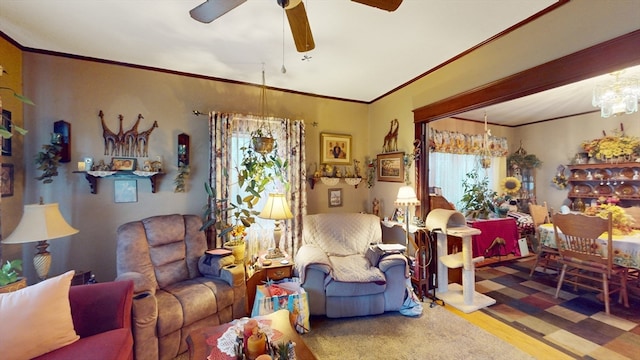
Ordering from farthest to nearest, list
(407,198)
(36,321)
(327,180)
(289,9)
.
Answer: (327,180) < (407,198) < (289,9) < (36,321)

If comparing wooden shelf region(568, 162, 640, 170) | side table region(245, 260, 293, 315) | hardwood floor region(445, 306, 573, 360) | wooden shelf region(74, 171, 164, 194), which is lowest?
hardwood floor region(445, 306, 573, 360)

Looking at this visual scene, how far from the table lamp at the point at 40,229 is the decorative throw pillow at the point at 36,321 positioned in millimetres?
646

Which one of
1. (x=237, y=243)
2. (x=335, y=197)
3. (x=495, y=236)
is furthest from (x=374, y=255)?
(x=495, y=236)

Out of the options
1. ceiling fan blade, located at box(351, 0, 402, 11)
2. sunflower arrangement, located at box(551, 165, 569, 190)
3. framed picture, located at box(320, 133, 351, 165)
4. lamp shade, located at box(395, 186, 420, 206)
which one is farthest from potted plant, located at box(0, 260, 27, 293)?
sunflower arrangement, located at box(551, 165, 569, 190)

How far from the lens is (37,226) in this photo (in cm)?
192

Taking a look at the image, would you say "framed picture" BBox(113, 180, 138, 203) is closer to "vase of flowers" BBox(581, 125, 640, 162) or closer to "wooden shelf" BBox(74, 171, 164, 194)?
"wooden shelf" BBox(74, 171, 164, 194)

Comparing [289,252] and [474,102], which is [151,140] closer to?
[289,252]

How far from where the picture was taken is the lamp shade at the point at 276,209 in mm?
2838

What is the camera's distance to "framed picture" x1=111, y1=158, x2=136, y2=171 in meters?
2.69

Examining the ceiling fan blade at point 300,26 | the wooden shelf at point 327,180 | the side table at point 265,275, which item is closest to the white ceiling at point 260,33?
the ceiling fan blade at point 300,26

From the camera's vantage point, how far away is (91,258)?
2652mm

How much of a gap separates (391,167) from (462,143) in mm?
2045

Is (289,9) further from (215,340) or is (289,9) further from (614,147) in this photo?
(614,147)

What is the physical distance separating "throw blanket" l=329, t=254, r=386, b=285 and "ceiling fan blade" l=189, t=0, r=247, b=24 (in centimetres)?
233
